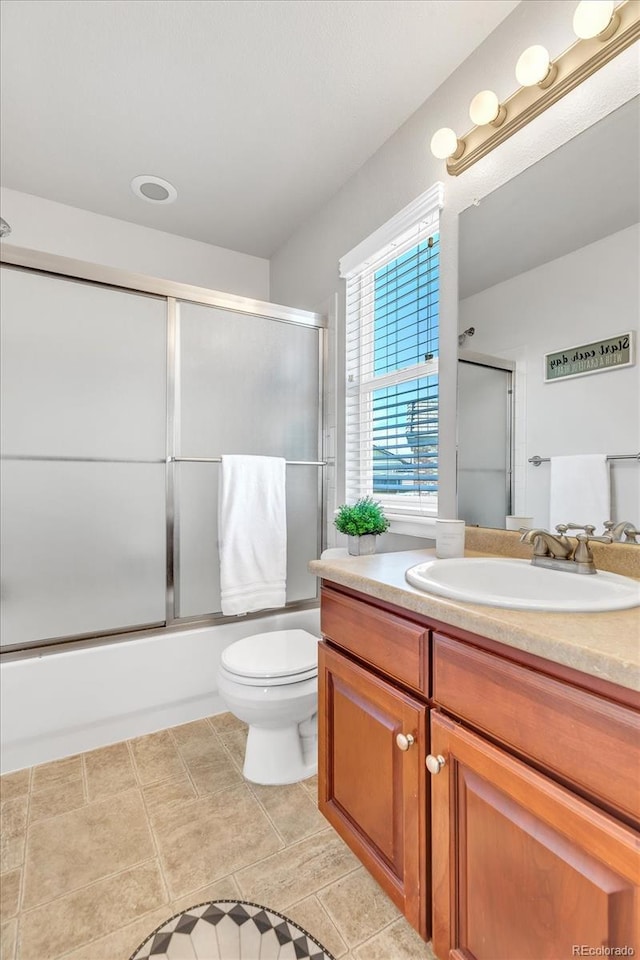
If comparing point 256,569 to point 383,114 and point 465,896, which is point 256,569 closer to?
point 465,896

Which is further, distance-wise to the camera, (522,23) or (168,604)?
(168,604)

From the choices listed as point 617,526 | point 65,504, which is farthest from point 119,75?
point 617,526

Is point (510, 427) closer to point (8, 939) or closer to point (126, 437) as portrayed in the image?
point (126, 437)

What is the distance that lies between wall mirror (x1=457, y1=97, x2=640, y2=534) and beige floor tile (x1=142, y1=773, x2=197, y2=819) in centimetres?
135

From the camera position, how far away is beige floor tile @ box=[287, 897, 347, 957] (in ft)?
3.54

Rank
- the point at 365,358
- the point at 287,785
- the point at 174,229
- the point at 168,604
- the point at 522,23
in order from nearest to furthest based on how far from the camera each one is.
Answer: the point at 522,23, the point at 287,785, the point at 168,604, the point at 365,358, the point at 174,229

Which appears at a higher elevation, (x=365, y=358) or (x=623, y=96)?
(x=623, y=96)

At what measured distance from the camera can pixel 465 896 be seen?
0.89m

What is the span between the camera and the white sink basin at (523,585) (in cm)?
85

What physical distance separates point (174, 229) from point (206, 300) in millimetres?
844

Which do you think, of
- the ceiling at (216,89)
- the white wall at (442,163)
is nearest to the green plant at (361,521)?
the white wall at (442,163)

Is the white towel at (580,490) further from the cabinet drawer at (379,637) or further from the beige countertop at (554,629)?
the cabinet drawer at (379,637)

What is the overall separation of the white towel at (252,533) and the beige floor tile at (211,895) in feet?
3.25

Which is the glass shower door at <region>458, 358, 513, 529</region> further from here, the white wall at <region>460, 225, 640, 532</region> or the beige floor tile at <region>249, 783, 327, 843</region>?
the beige floor tile at <region>249, 783, 327, 843</region>
